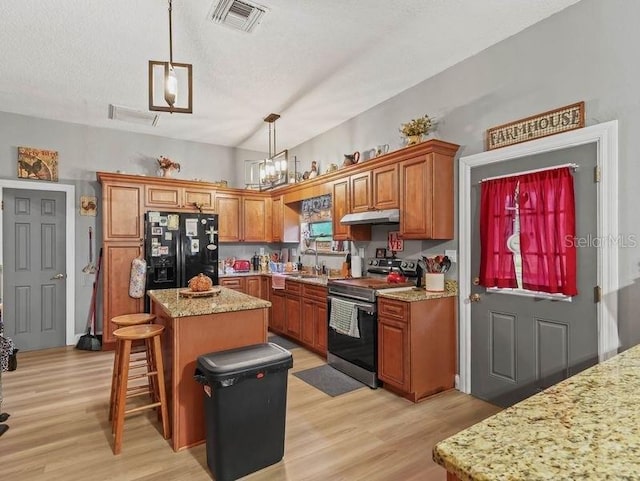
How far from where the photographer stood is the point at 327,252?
201 inches

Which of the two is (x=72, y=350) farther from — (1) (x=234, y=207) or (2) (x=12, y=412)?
(1) (x=234, y=207)

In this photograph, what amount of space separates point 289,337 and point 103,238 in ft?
9.31

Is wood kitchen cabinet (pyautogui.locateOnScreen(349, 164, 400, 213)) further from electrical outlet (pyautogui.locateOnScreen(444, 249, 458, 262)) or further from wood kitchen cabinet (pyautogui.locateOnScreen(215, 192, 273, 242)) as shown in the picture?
wood kitchen cabinet (pyautogui.locateOnScreen(215, 192, 273, 242))

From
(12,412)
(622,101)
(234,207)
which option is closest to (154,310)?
(12,412)

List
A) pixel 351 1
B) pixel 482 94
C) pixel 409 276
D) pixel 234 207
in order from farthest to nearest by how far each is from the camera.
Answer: pixel 234 207 < pixel 409 276 < pixel 482 94 < pixel 351 1

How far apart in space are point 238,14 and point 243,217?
3.55m

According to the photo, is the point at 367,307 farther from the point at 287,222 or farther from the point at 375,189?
the point at 287,222

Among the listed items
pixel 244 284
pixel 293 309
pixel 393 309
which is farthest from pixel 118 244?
pixel 393 309

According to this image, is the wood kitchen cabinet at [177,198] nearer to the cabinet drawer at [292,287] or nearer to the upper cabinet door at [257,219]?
the upper cabinet door at [257,219]

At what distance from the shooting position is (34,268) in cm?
463

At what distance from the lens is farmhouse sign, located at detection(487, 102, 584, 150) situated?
250 centimetres

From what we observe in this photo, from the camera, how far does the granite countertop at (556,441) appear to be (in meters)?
0.71

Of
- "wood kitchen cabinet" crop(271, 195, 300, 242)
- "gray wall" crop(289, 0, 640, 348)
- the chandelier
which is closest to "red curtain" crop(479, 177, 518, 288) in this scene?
"gray wall" crop(289, 0, 640, 348)

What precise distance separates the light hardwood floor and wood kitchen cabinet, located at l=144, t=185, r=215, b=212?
A: 7.86ft
